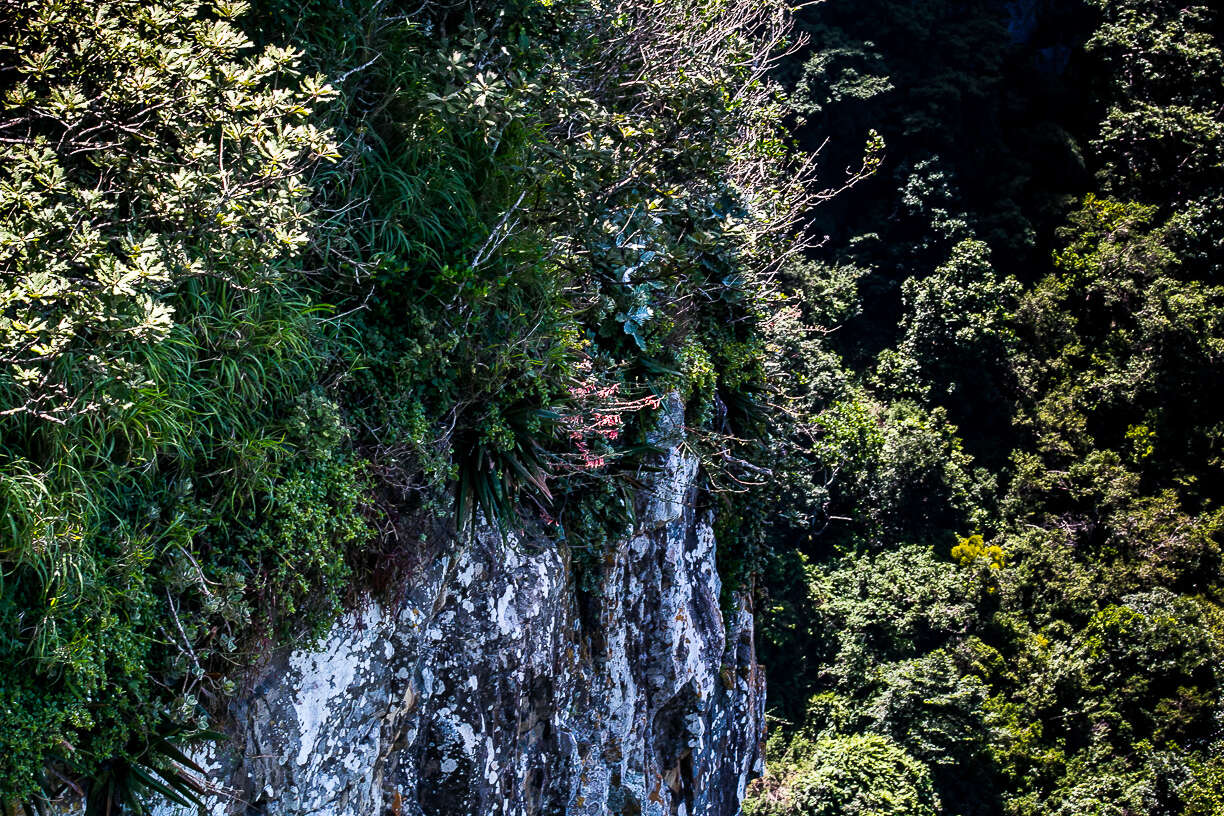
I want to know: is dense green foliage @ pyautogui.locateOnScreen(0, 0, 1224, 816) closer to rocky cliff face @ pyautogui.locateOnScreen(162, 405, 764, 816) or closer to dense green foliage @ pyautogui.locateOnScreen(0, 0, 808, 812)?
dense green foliage @ pyautogui.locateOnScreen(0, 0, 808, 812)

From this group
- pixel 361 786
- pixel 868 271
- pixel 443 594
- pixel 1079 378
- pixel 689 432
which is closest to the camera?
pixel 361 786

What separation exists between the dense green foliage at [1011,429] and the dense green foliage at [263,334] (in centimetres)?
1187

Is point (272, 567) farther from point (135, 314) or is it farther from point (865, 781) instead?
point (865, 781)

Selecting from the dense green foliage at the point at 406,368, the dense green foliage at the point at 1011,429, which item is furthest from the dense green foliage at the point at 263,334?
the dense green foliage at the point at 1011,429

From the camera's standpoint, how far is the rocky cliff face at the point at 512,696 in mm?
3854

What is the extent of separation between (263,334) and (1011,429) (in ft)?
68.8

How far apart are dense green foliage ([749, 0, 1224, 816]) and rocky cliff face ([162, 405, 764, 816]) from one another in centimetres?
932

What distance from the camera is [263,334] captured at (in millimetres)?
3740

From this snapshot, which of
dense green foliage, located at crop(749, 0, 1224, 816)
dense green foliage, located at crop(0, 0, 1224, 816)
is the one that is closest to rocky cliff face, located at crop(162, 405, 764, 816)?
dense green foliage, located at crop(0, 0, 1224, 816)

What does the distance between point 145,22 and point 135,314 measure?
119 cm

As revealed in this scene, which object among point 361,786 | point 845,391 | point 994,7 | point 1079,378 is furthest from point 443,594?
point 994,7

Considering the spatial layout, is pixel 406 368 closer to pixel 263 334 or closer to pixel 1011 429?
pixel 263 334

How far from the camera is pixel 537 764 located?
5.34 m

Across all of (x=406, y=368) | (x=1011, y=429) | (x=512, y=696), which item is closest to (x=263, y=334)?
(x=406, y=368)
